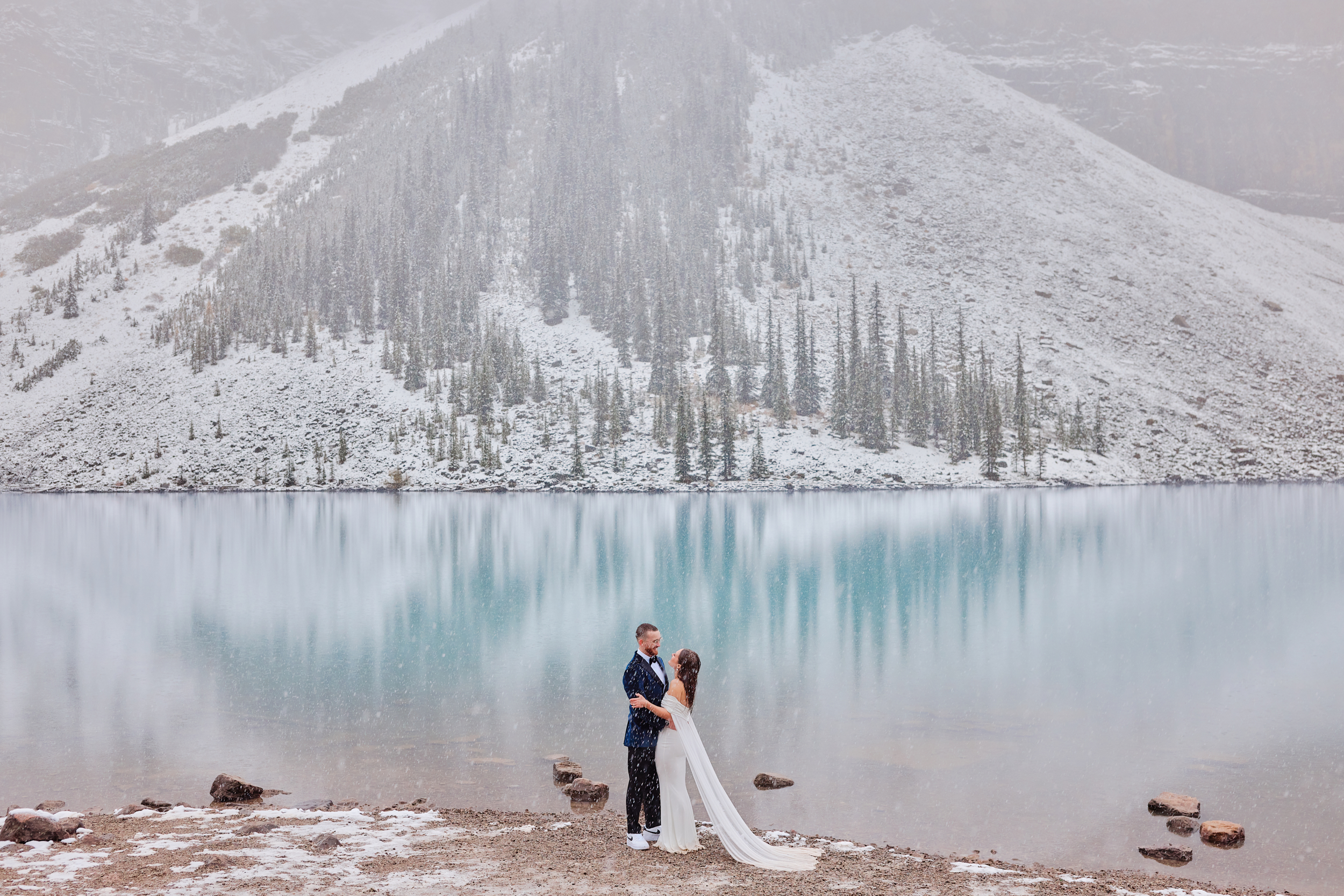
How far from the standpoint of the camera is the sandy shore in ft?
28.4

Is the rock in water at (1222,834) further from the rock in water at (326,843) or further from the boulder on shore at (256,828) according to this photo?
the boulder on shore at (256,828)

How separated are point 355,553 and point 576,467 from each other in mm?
57302

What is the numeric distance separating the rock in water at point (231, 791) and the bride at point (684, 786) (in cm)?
669

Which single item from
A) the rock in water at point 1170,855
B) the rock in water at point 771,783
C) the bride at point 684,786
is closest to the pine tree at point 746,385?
the rock in water at point 771,783

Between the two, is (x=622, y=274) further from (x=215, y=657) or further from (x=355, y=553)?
(x=215, y=657)

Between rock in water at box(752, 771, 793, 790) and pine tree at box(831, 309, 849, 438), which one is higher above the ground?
pine tree at box(831, 309, 849, 438)

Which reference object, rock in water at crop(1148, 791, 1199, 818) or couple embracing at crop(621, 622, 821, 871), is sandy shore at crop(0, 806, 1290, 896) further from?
rock in water at crop(1148, 791, 1199, 818)

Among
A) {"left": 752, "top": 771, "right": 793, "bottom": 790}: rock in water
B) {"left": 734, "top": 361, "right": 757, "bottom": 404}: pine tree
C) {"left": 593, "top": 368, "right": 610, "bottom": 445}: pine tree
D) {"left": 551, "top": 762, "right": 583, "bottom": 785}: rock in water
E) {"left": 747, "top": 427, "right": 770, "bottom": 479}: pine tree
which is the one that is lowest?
{"left": 752, "top": 771, "right": 793, "bottom": 790}: rock in water

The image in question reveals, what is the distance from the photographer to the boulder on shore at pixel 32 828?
33.2 ft

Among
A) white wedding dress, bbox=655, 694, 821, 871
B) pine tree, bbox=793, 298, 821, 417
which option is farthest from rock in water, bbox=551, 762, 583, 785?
pine tree, bbox=793, 298, 821, 417

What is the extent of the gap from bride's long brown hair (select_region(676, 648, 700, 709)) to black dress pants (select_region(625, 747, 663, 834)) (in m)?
0.88

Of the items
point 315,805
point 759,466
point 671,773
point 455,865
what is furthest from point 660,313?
point 455,865

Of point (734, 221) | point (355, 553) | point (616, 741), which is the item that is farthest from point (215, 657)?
point (734, 221)

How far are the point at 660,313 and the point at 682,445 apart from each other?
1402 inches
